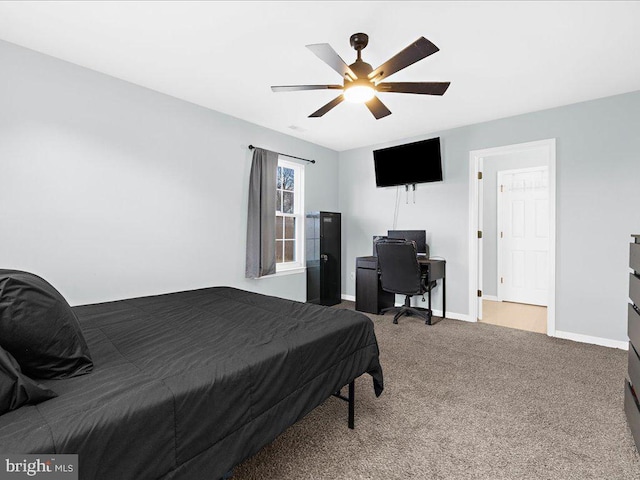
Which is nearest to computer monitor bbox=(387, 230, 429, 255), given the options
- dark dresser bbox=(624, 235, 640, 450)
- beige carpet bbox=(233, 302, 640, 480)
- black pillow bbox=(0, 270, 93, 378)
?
beige carpet bbox=(233, 302, 640, 480)

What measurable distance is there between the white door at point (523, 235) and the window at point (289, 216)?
11.3ft

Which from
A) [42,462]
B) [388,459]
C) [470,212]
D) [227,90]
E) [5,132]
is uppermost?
[227,90]

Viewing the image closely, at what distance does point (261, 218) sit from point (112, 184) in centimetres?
163

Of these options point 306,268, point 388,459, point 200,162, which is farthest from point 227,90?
point 388,459

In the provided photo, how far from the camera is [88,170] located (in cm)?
264

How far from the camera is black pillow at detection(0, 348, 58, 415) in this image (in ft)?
2.78

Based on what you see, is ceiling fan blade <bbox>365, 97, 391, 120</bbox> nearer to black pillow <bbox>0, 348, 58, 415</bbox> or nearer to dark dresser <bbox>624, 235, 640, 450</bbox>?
dark dresser <bbox>624, 235, 640, 450</bbox>

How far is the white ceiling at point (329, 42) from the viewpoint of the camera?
6.48 feet

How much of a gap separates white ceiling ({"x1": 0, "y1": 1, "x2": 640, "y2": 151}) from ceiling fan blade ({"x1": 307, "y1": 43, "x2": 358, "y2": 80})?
280 mm

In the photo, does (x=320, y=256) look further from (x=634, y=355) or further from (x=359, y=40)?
(x=634, y=355)

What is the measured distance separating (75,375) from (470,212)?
426cm

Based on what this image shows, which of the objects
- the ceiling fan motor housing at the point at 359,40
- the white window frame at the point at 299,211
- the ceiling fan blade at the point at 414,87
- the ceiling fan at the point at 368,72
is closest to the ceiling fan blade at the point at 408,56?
the ceiling fan at the point at 368,72

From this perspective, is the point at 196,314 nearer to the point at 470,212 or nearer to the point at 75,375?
the point at 75,375

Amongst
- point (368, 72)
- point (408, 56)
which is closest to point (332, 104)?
point (368, 72)
